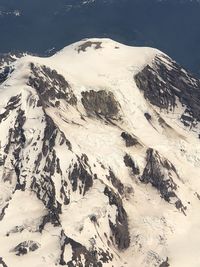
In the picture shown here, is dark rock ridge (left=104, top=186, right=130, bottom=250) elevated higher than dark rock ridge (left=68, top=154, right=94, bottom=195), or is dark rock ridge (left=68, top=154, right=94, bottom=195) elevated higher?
dark rock ridge (left=68, top=154, right=94, bottom=195)

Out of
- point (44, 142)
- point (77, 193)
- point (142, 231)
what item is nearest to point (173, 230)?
point (142, 231)

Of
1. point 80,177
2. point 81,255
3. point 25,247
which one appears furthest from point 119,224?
point 25,247

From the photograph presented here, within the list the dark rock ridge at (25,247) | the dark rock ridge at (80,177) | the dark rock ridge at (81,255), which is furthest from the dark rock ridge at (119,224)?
the dark rock ridge at (25,247)

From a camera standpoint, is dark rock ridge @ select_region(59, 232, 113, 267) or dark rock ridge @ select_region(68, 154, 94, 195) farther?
dark rock ridge @ select_region(68, 154, 94, 195)

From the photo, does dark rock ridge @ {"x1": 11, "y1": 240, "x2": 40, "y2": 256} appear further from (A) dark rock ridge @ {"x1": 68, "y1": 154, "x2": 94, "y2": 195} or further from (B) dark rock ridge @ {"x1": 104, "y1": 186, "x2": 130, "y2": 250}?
(B) dark rock ridge @ {"x1": 104, "y1": 186, "x2": 130, "y2": 250}

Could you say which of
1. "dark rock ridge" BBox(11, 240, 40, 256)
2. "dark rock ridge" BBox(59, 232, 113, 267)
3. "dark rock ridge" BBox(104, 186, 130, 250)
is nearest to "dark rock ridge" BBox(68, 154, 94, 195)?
"dark rock ridge" BBox(104, 186, 130, 250)

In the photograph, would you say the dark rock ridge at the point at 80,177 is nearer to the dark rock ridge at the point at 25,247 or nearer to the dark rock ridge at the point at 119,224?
the dark rock ridge at the point at 119,224

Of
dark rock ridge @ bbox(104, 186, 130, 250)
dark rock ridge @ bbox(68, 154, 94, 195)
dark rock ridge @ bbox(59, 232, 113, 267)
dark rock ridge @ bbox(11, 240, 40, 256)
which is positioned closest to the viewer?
dark rock ridge @ bbox(59, 232, 113, 267)

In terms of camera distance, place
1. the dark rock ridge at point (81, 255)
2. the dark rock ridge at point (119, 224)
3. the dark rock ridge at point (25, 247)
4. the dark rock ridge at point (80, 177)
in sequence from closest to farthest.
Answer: the dark rock ridge at point (81, 255)
the dark rock ridge at point (25, 247)
the dark rock ridge at point (119, 224)
the dark rock ridge at point (80, 177)

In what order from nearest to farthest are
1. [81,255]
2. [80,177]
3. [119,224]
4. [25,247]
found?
[81,255] → [25,247] → [119,224] → [80,177]

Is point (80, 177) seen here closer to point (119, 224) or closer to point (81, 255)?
point (119, 224)

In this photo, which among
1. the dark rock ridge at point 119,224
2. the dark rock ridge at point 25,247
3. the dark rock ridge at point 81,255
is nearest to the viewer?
the dark rock ridge at point 81,255

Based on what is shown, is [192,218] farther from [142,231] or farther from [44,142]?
[44,142]
